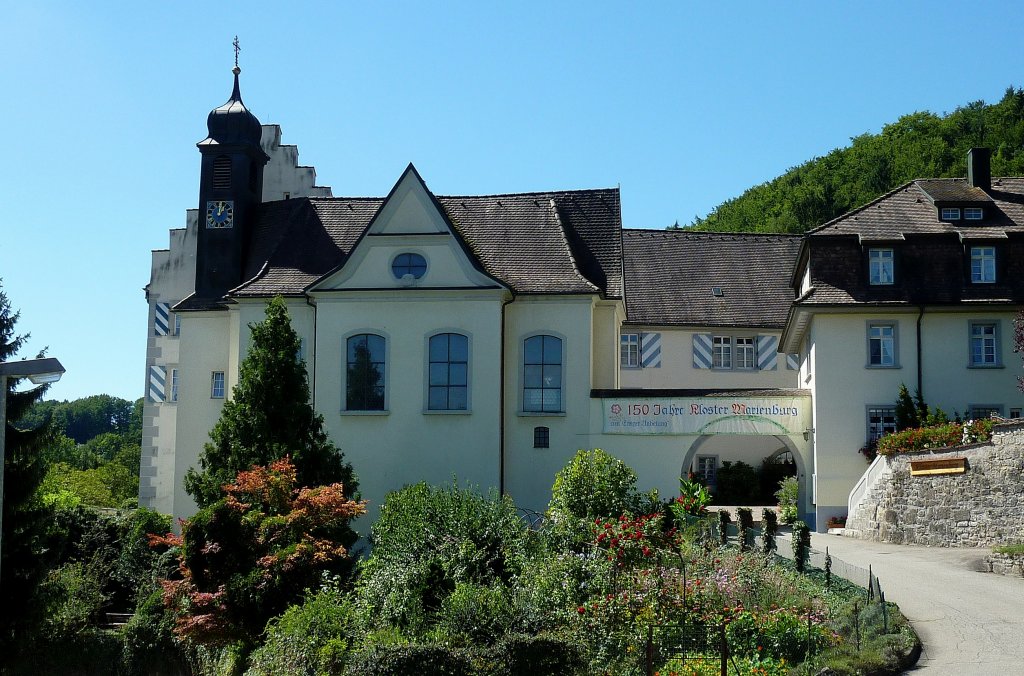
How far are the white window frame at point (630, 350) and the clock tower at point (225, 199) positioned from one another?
49.5 feet

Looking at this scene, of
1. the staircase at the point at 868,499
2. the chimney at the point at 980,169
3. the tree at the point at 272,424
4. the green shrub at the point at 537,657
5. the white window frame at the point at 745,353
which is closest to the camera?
the green shrub at the point at 537,657

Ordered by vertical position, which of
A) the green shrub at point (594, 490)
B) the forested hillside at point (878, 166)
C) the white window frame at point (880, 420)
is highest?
the forested hillside at point (878, 166)

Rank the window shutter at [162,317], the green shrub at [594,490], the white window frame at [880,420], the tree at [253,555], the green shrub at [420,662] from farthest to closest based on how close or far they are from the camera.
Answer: the window shutter at [162,317] → the white window frame at [880,420] → the green shrub at [594,490] → the tree at [253,555] → the green shrub at [420,662]

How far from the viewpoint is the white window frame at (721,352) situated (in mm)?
44156

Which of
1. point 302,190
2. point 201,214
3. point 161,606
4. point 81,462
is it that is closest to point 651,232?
point 302,190

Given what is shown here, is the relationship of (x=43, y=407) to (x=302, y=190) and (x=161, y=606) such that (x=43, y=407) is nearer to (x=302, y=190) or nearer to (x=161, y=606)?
(x=302, y=190)

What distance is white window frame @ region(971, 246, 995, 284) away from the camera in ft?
100

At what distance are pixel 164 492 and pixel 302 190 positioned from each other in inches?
419

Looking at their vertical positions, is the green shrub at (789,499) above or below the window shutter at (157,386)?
below

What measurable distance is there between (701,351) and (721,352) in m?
0.76

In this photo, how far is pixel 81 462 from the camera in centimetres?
7212

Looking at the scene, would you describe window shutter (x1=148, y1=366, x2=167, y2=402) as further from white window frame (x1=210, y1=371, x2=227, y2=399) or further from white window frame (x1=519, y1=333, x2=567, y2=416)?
white window frame (x1=519, y1=333, x2=567, y2=416)

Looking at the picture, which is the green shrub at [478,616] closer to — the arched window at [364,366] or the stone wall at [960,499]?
the stone wall at [960,499]

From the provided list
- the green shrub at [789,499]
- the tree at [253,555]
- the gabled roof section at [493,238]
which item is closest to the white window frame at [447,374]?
the gabled roof section at [493,238]
